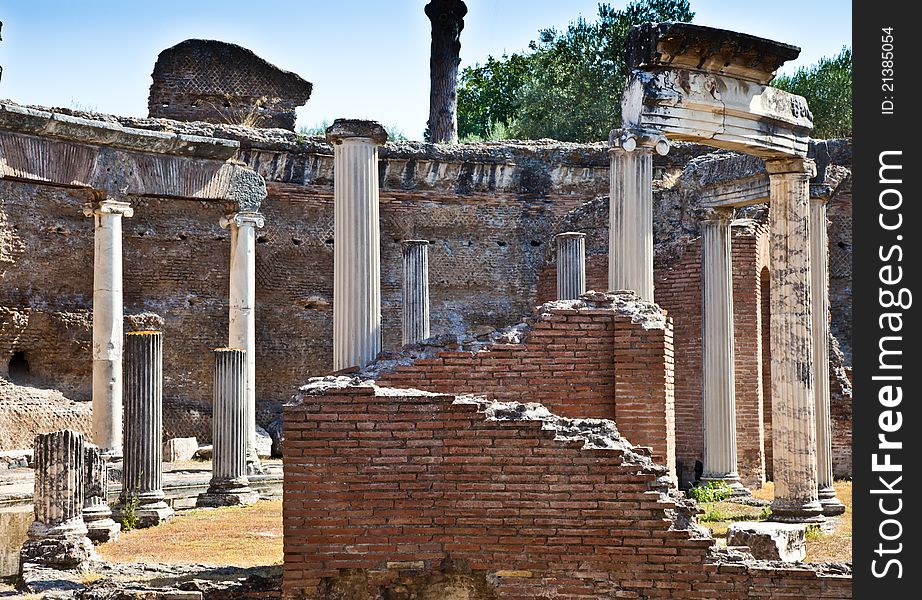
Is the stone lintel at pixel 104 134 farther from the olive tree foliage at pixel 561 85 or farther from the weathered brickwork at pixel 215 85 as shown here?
the olive tree foliage at pixel 561 85

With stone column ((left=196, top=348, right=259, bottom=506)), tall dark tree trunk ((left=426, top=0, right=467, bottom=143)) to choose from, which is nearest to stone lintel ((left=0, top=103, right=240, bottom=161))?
stone column ((left=196, top=348, right=259, bottom=506))

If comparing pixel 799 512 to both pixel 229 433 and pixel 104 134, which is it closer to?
pixel 229 433

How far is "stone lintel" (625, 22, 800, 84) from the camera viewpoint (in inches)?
451

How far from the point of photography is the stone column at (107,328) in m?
15.8

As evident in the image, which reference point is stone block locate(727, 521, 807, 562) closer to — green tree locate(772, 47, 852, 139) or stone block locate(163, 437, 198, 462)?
stone block locate(163, 437, 198, 462)

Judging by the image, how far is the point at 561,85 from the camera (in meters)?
36.8

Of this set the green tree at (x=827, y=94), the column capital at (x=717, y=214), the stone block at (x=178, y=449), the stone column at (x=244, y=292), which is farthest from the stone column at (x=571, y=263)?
the green tree at (x=827, y=94)

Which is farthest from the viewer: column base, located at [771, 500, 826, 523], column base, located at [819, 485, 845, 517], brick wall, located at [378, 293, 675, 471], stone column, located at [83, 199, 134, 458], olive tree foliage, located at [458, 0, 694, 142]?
olive tree foliage, located at [458, 0, 694, 142]

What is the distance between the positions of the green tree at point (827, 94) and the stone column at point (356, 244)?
86.2 ft

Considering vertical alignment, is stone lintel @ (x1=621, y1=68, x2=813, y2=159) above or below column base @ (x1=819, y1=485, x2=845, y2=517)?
above

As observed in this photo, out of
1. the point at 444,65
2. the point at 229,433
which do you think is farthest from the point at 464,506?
the point at 444,65

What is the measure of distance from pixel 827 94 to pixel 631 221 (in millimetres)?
26105

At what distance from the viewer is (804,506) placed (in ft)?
40.2
